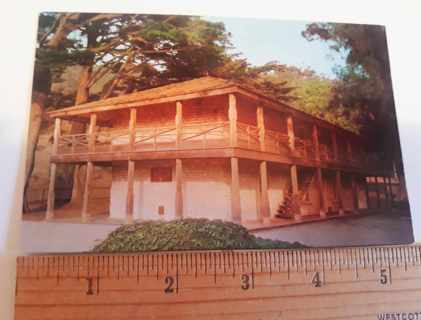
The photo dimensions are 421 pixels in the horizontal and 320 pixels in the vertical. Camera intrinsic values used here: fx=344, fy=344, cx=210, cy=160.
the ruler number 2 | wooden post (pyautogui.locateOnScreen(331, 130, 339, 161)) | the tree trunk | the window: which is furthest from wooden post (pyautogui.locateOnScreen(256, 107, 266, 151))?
Answer: the tree trunk

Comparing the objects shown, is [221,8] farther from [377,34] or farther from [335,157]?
[335,157]

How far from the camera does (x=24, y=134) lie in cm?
215

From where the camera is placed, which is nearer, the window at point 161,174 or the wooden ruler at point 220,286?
the wooden ruler at point 220,286

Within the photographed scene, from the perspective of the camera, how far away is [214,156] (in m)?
2.07

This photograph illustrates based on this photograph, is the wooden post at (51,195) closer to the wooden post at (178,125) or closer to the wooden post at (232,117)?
the wooden post at (178,125)

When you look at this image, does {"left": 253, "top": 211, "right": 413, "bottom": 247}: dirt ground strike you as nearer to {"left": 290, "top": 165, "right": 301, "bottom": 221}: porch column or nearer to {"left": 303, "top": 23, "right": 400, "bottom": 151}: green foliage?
{"left": 290, "top": 165, "right": 301, "bottom": 221}: porch column

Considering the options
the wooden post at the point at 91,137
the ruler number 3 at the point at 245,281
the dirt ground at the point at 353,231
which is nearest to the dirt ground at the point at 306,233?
the dirt ground at the point at 353,231

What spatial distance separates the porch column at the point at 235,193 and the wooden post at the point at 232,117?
12 centimetres

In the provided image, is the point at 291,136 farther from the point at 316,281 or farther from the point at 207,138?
the point at 316,281

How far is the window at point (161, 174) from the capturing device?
6.77 feet

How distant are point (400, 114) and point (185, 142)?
1.53 meters

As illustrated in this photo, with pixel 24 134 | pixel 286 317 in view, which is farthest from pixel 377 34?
pixel 24 134

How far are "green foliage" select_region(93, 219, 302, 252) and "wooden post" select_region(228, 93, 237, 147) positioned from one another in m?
0.50

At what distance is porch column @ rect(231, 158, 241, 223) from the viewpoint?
6.70 feet
